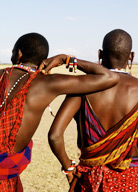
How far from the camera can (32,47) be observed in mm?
3225

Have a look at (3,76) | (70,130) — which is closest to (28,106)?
(3,76)

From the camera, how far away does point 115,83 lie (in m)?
2.86

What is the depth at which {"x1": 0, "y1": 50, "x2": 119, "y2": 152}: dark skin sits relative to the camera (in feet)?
9.45

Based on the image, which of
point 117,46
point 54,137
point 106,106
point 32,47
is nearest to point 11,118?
point 54,137

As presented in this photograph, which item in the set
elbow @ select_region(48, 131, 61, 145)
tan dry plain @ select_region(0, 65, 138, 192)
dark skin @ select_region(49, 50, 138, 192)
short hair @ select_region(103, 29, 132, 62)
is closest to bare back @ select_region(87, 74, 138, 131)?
dark skin @ select_region(49, 50, 138, 192)

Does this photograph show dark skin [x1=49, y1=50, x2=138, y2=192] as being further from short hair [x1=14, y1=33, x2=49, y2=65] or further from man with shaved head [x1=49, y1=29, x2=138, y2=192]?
short hair [x1=14, y1=33, x2=49, y2=65]

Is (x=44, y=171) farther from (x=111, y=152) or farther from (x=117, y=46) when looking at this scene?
(x=117, y=46)

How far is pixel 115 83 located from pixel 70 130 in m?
7.66

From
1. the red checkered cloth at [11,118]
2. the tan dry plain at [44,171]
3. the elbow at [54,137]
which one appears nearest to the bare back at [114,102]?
the elbow at [54,137]

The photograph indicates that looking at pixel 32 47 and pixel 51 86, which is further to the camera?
pixel 32 47

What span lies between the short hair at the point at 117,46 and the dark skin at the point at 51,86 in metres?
0.20

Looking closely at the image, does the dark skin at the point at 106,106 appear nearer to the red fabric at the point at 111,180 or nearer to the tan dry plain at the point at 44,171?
the red fabric at the point at 111,180

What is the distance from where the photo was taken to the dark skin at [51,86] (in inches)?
113

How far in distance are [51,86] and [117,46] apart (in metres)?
0.74
